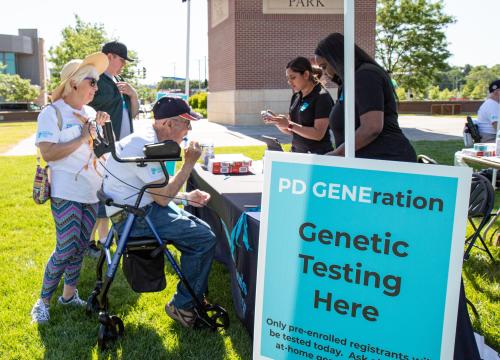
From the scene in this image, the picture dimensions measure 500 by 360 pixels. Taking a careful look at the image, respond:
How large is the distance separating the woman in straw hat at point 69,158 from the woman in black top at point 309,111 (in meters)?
1.61

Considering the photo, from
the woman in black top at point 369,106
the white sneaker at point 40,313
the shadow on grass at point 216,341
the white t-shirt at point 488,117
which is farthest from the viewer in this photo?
the white t-shirt at point 488,117

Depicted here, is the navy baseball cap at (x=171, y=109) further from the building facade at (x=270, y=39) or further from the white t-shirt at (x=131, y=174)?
the building facade at (x=270, y=39)

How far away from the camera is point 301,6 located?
21797 mm

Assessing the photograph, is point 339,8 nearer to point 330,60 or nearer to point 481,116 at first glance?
point 481,116

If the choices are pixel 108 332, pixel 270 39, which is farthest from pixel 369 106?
pixel 270 39

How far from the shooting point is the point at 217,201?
389 cm

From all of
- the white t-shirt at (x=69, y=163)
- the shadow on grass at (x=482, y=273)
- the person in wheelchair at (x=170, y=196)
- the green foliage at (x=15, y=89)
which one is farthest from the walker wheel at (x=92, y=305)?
the green foliage at (x=15, y=89)

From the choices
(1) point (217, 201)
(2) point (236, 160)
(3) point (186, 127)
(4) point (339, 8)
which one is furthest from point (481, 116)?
(4) point (339, 8)

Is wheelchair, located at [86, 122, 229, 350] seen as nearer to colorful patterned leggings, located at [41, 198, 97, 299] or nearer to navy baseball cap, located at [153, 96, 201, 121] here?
colorful patterned leggings, located at [41, 198, 97, 299]

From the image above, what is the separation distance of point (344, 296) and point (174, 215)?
1.53m

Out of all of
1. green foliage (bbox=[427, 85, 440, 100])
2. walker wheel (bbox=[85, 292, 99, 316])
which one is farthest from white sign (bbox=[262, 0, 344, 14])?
green foliage (bbox=[427, 85, 440, 100])

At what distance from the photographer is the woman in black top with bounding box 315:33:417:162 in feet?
9.26

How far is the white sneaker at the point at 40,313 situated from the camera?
3.48m

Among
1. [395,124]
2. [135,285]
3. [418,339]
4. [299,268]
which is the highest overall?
[395,124]
